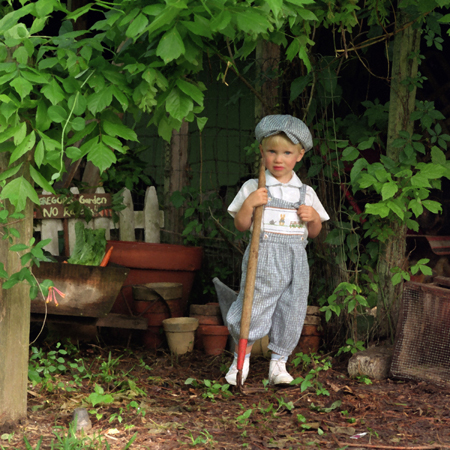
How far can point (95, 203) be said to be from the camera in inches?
211

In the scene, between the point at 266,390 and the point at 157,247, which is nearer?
the point at 266,390

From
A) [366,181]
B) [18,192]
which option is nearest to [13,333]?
[18,192]

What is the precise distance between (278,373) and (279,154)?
4.37ft

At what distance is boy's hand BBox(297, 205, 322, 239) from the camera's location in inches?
138

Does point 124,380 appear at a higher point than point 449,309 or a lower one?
lower

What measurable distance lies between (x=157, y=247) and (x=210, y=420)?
205cm

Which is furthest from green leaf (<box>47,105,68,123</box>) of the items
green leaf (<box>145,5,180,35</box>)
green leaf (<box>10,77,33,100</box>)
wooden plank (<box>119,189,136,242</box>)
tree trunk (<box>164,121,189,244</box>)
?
tree trunk (<box>164,121,189,244</box>)

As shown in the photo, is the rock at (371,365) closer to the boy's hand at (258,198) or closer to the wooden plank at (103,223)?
the boy's hand at (258,198)

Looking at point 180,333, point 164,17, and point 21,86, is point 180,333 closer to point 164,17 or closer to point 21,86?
point 21,86

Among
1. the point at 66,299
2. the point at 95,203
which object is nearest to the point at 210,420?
the point at 66,299

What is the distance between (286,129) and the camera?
3.42m

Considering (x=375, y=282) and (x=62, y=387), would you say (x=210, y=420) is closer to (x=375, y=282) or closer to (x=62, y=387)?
(x=62, y=387)

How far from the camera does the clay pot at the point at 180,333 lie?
13.9 ft

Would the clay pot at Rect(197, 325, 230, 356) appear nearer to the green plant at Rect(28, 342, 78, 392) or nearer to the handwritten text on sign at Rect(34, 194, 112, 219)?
the green plant at Rect(28, 342, 78, 392)
